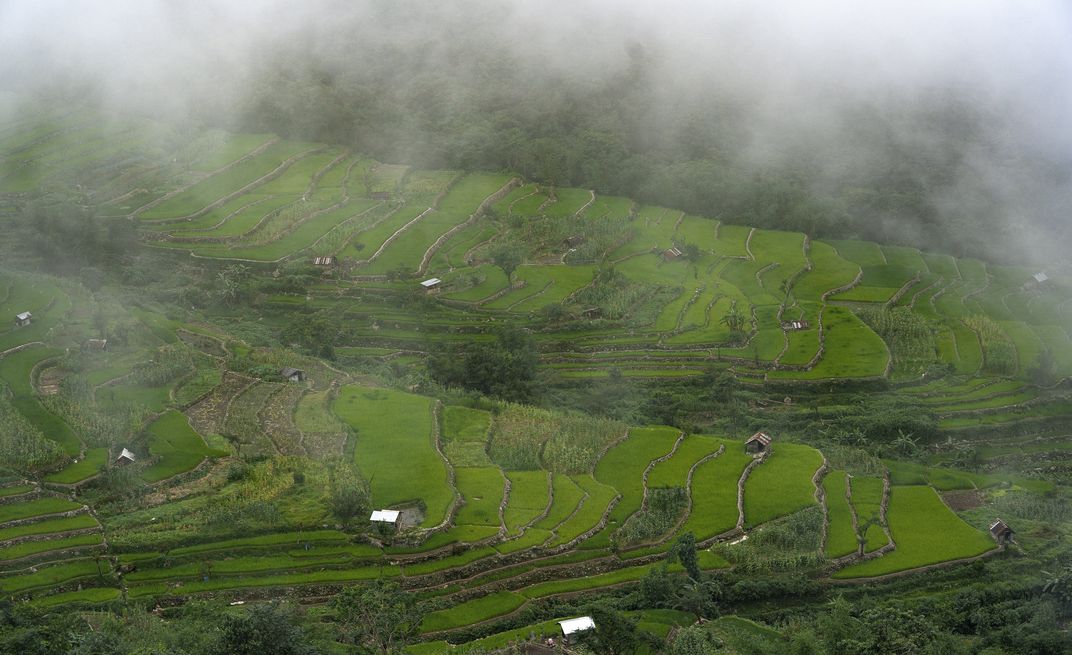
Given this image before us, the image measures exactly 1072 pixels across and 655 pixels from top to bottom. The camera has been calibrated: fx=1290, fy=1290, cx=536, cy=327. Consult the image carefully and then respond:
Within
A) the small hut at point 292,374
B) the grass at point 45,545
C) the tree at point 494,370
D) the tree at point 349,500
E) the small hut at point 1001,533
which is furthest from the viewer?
the tree at point 494,370

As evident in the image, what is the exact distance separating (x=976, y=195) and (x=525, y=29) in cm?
2627

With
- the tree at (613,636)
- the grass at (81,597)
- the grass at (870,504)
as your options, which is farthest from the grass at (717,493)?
the grass at (81,597)

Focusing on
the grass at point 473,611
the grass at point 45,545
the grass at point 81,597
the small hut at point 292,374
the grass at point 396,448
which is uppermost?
the grass at point 396,448

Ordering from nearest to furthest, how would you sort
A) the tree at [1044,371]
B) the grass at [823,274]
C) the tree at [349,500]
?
1. the tree at [349,500]
2. the tree at [1044,371]
3. the grass at [823,274]

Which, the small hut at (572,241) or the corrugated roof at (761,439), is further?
the small hut at (572,241)

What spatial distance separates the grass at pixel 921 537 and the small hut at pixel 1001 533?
0.19m

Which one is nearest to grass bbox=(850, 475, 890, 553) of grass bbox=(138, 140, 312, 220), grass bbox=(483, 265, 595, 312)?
grass bbox=(483, 265, 595, 312)

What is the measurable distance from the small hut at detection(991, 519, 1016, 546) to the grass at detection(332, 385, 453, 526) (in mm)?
13572

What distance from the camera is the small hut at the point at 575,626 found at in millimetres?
26625

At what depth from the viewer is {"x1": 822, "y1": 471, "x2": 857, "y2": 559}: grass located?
31.2 meters

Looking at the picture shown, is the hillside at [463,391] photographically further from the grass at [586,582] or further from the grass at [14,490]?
the grass at [14,490]

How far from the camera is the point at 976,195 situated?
58000mm

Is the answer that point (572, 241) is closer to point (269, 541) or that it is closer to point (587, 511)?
point (587, 511)

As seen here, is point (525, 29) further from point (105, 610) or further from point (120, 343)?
point (105, 610)
